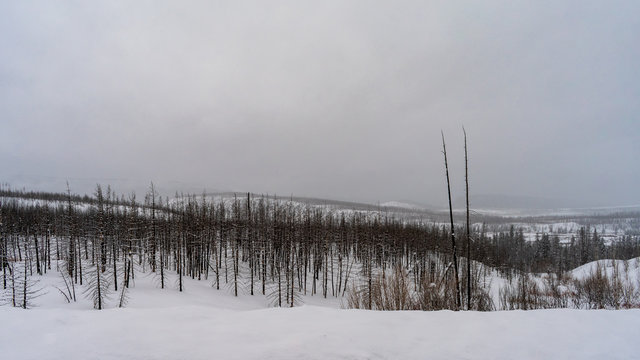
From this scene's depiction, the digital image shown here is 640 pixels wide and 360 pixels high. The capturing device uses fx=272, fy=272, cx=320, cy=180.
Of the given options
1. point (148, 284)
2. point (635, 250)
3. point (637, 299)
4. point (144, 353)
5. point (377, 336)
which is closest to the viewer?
point (144, 353)

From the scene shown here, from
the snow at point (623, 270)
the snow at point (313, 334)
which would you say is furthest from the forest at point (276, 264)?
the snow at point (313, 334)

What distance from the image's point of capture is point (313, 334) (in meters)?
5.16

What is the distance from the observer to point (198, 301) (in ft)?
98.8

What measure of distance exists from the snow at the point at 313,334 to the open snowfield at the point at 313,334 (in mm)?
18

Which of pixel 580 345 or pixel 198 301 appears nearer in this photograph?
pixel 580 345

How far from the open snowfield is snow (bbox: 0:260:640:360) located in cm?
2

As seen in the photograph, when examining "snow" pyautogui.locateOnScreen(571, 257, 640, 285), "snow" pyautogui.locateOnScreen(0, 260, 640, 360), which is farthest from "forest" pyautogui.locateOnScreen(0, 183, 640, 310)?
"snow" pyautogui.locateOnScreen(0, 260, 640, 360)

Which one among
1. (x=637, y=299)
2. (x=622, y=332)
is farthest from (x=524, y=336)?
(x=637, y=299)

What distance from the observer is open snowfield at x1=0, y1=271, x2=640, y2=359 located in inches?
185

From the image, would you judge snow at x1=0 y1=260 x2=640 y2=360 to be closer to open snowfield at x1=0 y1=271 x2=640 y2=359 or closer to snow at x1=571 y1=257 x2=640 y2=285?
open snowfield at x1=0 y1=271 x2=640 y2=359

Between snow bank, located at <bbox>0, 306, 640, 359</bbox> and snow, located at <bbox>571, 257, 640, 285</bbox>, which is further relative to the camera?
snow, located at <bbox>571, 257, 640, 285</bbox>

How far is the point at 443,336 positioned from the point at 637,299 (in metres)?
23.8

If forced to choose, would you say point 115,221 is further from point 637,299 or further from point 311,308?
point 637,299

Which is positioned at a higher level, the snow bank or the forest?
the snow bank
